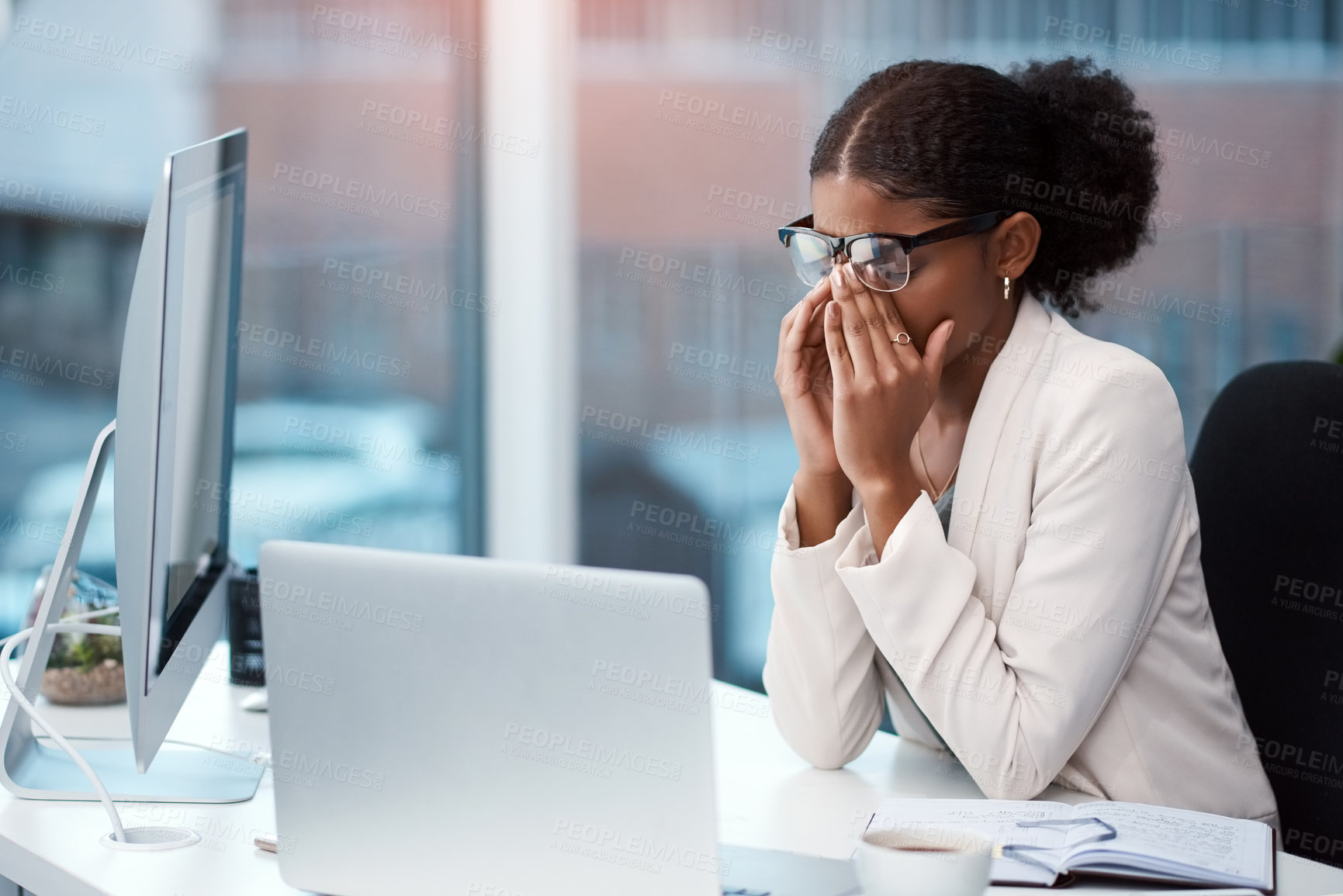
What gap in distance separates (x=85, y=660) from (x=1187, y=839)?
1177mm

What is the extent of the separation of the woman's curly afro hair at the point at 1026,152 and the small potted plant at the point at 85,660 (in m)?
0.96

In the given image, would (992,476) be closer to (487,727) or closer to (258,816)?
(487,727)

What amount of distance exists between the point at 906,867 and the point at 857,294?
2.16 feet

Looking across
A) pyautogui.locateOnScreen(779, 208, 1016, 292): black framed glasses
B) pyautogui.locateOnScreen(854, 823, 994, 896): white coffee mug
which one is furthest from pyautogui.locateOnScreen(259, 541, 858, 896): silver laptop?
pyautogui.locateOnScreen(779, 208, 1016, 292): black framed glasses

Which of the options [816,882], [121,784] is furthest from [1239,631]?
[121,784]

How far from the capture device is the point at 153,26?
2633 mm

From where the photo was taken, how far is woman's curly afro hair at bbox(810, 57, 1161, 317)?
3.95 ft

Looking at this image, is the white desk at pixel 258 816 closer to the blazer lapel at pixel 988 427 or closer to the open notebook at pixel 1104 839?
the open notebook at pixel 1104 839

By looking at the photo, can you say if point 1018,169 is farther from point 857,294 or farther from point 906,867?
point 906,867

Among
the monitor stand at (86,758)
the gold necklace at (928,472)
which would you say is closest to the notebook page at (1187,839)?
the gold necklace at (928,472)

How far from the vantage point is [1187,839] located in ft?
2.84

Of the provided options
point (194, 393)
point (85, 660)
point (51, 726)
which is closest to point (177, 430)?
point (194, 393)

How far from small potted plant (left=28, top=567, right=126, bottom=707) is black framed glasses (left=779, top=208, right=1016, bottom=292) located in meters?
0.90

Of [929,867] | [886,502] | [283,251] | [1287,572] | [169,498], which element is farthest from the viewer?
[283,251]
